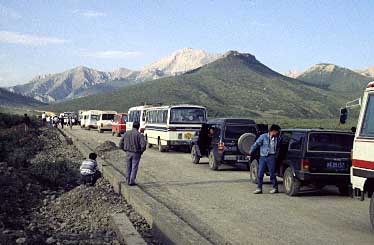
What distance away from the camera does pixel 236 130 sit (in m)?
18.8

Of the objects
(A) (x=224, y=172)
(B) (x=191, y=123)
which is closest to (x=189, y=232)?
(A) (x=224, y=172)

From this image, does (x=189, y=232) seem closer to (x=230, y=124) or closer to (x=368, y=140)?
(x=368, y=140)

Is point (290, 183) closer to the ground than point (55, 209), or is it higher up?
higher up

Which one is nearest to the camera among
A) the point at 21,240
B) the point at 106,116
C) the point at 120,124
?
the point at 21,240

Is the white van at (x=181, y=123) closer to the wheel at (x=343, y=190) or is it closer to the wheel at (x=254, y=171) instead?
the wheel at (x=254, y=171)

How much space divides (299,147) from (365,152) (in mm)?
3964

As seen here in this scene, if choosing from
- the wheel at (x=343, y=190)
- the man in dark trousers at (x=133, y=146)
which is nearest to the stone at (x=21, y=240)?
the man in dark trousers at (x=133, y=146)

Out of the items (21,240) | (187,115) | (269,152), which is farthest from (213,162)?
(21,240)

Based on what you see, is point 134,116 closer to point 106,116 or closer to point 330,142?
point 106,116

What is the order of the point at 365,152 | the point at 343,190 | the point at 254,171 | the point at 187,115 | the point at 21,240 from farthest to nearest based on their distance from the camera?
1. the point at 187,115
2. the point at 254,171
3. the point at 343,190
4. the point at 365,152
5. the point at 21,240

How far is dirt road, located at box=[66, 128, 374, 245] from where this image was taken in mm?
8688

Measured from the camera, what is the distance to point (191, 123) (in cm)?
2636

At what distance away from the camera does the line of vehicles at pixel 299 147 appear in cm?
912

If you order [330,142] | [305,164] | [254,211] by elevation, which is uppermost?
[330,142]
